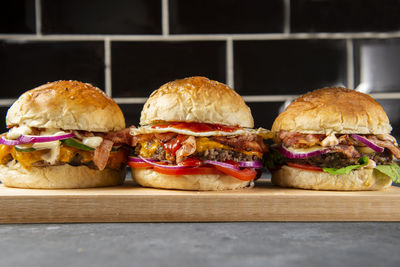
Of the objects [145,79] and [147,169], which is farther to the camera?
[145,79]

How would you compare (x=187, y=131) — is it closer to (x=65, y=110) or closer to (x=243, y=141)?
(x=243, y=141)

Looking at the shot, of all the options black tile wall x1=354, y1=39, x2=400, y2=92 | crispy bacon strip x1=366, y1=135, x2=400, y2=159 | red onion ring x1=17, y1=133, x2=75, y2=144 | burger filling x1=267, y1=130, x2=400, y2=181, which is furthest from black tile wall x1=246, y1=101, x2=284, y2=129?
red onion ring x1=17, y1=133, x2=75, y2=144

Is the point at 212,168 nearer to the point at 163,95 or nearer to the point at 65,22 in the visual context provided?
the point at 163,95

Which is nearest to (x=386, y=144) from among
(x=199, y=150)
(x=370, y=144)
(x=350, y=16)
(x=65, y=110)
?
(x=370, y=144)

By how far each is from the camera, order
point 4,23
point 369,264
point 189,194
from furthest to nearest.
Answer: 1. point 4,23
2. point 189,194
3. point 369,264

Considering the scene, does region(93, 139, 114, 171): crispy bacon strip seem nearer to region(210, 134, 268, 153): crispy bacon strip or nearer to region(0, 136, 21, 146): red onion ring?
region(0, 136, 21, 146): red onion ring

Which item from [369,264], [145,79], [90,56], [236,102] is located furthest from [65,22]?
[369,264]

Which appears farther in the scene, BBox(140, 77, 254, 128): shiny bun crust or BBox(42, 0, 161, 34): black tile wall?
BBox(42, 0, 161, 34): black tile wall

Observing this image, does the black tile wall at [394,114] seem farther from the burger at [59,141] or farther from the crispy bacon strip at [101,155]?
the crispy bacon strip at [101,155]
